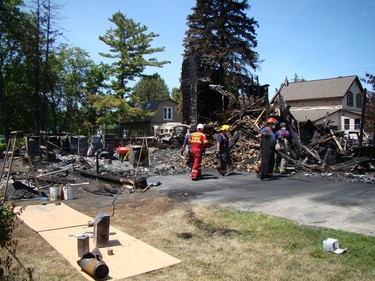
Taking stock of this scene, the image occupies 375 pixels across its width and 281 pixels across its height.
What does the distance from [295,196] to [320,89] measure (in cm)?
4050

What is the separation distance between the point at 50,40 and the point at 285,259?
2923 centimetres

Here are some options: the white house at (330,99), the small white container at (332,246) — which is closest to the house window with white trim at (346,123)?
the white house at (330,99)

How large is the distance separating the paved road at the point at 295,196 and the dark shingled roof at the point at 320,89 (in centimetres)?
3497

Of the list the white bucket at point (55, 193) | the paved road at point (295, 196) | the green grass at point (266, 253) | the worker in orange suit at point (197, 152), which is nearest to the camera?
the green grass at point (266, 253)

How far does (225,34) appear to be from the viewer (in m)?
35.8

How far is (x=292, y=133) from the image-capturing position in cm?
1506

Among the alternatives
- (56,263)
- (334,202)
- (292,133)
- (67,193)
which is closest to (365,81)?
(292,133)

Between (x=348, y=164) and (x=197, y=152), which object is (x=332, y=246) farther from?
(x=348, y=164)

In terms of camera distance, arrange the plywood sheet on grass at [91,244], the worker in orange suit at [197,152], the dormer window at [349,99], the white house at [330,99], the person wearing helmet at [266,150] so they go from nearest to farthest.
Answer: the plywood sheet on grass at [91,244] → the person wearing helmet at [266,150] → the worker in orange suit at [197,152] → the white house at [330,99] → the dormer window at [349,99]

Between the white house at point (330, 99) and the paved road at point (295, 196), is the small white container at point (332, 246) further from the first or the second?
the white house at point (330, 99)

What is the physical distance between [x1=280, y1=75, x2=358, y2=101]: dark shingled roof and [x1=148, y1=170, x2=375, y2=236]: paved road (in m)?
35.0

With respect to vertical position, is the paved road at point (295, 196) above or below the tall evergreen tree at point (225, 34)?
below

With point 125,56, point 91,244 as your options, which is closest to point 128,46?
point 125,56

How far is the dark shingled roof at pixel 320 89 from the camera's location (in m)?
44.0
